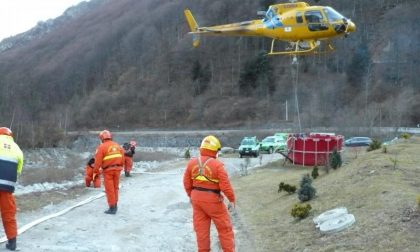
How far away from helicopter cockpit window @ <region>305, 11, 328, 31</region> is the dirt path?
973 centimetres

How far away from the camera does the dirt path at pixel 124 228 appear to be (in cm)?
935

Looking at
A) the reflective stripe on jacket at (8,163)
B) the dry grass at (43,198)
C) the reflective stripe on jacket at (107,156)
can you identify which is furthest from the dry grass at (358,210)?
the dry grass at (43,198)

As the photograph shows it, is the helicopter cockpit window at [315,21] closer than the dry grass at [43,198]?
No

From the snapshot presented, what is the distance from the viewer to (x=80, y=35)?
6043 inches

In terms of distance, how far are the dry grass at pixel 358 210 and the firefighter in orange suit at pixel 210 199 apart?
1.80 m

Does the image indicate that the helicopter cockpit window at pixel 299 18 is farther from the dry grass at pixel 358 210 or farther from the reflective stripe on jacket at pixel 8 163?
the reflective stripe on jacket at pixel 8 163

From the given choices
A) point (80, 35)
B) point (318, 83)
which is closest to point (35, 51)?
point (80, 35)

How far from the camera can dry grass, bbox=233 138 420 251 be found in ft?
28.2

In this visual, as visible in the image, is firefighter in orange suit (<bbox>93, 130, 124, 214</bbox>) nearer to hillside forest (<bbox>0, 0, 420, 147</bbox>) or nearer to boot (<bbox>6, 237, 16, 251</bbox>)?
boot (<bbox>6, 237, 16, 251</bbox>)

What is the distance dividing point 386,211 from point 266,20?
15.3 metres

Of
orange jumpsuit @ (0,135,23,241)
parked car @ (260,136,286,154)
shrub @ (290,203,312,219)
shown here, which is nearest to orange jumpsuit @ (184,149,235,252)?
orange jumpsuit @ (0,135,23,241)

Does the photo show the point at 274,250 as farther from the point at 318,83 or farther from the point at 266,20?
the point at 318,83

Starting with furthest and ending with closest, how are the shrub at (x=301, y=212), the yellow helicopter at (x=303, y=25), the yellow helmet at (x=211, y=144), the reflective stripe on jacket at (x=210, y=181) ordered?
the yellow helicopter at (x=303, y=25), the shrub at (x=301, y=212), the yellow helmet at (x=211, y=144), the reflective stripe on jacket at (x=210, y=181)

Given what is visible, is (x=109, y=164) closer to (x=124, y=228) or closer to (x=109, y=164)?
(x=109, y=164)
